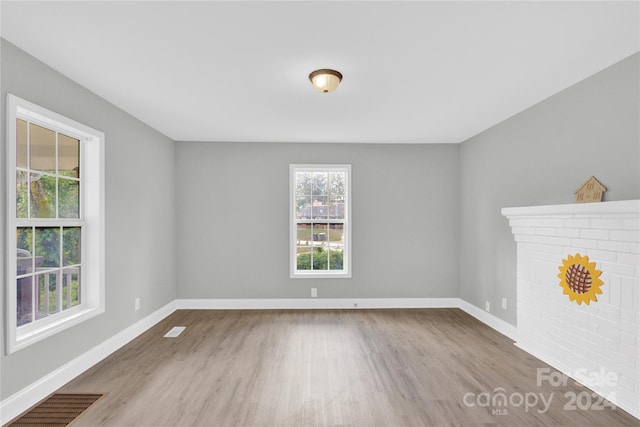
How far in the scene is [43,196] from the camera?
269 cm

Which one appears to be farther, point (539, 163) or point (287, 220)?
point (287, 220)

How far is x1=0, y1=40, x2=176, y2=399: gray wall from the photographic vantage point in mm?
2338

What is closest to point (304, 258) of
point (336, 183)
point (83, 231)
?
point (336, 183)

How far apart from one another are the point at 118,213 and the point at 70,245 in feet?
2.04

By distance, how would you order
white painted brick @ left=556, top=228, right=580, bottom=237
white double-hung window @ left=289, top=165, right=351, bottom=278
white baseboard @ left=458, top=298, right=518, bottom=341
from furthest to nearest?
white double-hung window @ left=289, top=165, right=351, bottom=278 < white baseboard @ left=458, top=298, right=518, bottom=341 < white painted brick @ left=556, top=228, right=580, bottom=237

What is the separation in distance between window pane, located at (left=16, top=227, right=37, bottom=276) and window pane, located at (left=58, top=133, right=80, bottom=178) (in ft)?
2.00

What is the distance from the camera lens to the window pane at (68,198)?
289 cm

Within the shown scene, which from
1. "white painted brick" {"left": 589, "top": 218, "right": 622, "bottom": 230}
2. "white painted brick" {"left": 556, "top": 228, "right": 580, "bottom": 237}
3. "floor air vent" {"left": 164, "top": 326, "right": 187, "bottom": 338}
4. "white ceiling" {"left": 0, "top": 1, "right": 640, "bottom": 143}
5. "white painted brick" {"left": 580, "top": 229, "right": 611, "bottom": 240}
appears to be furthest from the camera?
"floor air vent" {"left": 164, "top": 326, "right": 187, "bottom": 338}

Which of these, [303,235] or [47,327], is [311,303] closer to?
[303,235]

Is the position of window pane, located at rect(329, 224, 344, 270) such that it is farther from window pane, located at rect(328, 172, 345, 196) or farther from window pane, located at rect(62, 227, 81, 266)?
window pane, located at rect(62, 227, 81, 266)

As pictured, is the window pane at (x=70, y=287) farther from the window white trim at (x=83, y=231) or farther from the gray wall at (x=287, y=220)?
the gray wall at (x=287, y=220)

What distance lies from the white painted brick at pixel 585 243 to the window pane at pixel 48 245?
14.2ft

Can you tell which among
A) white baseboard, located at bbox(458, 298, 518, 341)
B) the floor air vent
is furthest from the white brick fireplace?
the floor air vent

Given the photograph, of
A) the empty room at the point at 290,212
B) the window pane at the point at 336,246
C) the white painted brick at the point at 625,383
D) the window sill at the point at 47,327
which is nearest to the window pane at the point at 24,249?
the empty room at the point at 290,212
